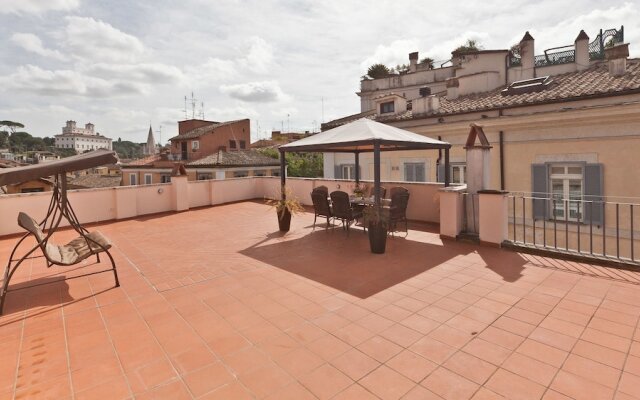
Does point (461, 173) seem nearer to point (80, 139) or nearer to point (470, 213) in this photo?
point (470, 213)

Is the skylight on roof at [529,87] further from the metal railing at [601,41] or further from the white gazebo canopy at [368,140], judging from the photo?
the white gazebo canopy at [368,140]

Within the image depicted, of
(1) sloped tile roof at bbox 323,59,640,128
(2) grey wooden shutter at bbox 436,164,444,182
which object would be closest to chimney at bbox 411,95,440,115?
(1) sloped tile roof at bbox 323,59,640,128

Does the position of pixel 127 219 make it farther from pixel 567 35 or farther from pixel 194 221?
pixel 567 35

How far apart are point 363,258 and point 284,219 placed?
9.92ft

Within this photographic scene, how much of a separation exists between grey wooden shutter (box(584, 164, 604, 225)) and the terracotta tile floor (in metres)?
5.41

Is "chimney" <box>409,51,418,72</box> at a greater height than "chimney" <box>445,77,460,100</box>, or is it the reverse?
"chimney" <box>409,51,418,72</box>

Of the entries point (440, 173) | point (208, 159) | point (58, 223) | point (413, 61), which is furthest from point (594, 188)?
point (208, 159)

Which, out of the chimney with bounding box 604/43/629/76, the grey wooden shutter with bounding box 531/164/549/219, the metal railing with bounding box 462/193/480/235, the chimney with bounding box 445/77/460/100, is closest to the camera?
the metal railing with bounding box 462/193/480/235

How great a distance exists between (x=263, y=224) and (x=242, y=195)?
18.7ft

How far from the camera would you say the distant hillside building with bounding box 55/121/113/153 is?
490 ft

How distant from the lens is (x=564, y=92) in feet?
35.3

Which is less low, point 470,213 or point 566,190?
point 566,190

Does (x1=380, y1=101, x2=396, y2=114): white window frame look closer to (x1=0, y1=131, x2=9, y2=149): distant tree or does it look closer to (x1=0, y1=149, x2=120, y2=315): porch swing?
(x1=0, y1=149, x2=120, y2=315): porch swing

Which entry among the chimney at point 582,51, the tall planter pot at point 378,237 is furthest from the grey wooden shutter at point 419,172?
the chimney at point 582,51
